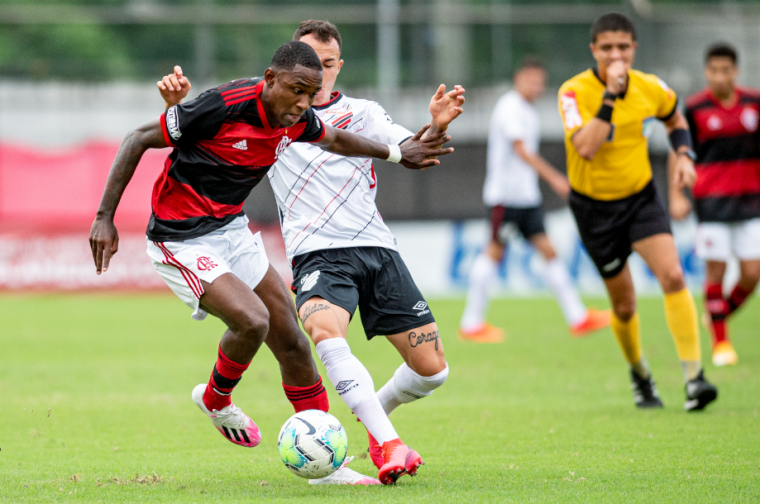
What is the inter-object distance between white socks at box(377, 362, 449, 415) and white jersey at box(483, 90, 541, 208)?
6.06 m

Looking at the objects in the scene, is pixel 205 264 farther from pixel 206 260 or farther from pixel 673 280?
pixel 673 280

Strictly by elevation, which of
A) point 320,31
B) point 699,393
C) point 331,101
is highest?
point 320,31

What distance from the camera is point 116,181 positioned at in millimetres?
4684

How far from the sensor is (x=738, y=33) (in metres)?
21.0

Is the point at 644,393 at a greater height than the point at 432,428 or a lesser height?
lesser

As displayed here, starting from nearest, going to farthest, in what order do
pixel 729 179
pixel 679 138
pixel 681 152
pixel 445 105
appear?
1. pixel 445 105
2. pixel 681 152
3. pixel 679 138
4. pixel 729 179

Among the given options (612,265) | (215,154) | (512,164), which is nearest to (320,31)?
(215,154)

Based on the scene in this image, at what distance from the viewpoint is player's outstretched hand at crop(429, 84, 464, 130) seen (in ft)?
16.1

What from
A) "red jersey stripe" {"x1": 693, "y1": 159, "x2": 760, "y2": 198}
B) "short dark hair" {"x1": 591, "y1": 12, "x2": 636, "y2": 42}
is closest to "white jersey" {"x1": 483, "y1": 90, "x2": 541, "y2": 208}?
"red jersey stripe" {"x1": 693, "y1": 159, "x2": 760, "y2": 198}

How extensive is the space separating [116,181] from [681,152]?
13.4ft

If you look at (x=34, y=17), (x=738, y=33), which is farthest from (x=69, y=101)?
(x=738, y=33)

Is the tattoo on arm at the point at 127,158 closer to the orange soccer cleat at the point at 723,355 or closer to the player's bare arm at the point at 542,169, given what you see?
the player's bare arm at the point at 542,169

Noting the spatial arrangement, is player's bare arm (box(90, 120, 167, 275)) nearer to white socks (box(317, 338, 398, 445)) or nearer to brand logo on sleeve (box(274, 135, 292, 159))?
brand logo on sleeve (box(274, 135, 292, 159))

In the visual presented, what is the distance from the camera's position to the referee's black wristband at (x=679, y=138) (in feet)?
22.5
